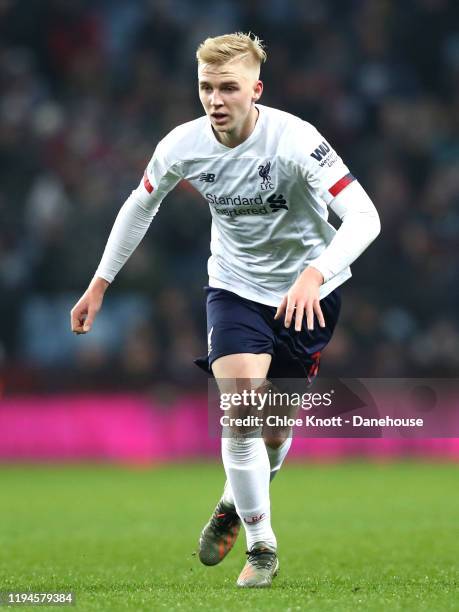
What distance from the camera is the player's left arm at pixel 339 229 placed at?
4.20m

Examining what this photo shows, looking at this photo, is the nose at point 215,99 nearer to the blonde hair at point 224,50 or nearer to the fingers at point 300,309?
the blonde hair at point 224,50

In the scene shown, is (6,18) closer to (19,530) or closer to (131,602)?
(19,530)

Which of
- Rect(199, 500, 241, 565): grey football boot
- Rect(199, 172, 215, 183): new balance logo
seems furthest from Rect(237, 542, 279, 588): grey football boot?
Rect(199, 172, 215, 183): new balance logo

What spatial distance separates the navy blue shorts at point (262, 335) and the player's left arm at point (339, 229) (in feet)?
1.34

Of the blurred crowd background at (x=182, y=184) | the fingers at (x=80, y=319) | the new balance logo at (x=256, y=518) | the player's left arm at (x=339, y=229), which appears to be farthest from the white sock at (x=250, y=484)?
the blurred crowd background at (x=182, y=184)

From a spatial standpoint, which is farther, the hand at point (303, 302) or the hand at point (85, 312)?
the hand at point (85, 312)

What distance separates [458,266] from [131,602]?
9.20 metres

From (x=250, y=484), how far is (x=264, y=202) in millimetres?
1093

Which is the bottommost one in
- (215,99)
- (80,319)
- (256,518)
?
(256,518)

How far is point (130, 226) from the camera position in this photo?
5156 mm

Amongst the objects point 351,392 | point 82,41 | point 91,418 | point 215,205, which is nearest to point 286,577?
point 215,205

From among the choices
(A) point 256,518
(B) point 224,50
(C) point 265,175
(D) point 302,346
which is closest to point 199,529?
(D) point 302,346

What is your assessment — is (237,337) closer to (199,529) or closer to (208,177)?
(208,177)

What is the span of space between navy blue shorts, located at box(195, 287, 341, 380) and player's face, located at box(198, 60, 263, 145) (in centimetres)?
74
